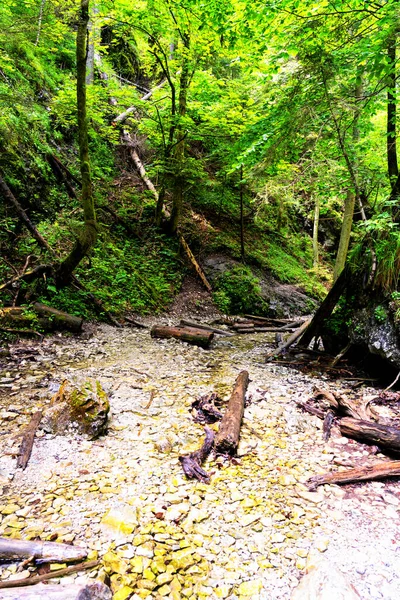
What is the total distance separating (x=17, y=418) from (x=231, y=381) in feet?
12.5

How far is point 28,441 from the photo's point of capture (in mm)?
3857

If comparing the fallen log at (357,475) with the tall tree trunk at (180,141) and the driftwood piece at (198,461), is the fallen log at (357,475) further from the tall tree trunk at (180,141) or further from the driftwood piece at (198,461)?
the tall tree trunk at (180,141)

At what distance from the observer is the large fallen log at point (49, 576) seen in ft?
7.33

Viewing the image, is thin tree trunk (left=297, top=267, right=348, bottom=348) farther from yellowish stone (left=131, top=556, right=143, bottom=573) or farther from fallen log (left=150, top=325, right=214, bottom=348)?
yellowish stone (left=131, top=556, right=143, bottom=573)

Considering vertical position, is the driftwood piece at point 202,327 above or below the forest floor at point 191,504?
above

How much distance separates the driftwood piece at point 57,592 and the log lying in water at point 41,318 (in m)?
5.61

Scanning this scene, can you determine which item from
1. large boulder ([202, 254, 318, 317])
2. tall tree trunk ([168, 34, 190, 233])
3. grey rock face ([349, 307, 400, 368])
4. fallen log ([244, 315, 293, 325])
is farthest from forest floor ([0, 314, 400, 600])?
tall tree trunk ([168, 34, 190, 233])

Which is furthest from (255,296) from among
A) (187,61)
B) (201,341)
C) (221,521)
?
(221,521)

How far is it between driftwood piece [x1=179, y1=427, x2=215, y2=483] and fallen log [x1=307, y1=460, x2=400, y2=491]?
1.22 m

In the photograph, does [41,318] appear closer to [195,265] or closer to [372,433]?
[372,433]

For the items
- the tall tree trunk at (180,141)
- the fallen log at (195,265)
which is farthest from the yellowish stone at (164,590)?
the tall tree trunk at (180,141)

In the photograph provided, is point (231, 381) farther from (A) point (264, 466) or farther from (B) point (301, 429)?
(A) point (264, 466)

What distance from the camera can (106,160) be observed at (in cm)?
1530

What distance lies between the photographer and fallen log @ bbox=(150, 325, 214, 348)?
348 inches
